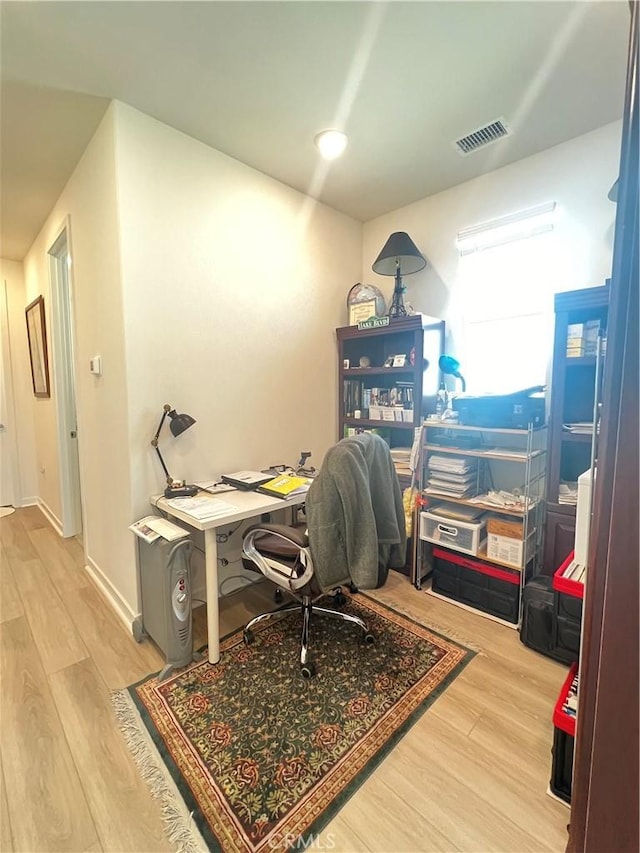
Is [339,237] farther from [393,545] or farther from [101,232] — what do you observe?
[393,545]

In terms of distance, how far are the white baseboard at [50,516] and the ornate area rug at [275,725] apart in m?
2.37

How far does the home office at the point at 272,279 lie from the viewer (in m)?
1.42

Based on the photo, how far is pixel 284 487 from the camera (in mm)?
2133

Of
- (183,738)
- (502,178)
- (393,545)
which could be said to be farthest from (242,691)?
(502,178)

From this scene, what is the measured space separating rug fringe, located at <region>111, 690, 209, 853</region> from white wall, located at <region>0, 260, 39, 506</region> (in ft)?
11.4

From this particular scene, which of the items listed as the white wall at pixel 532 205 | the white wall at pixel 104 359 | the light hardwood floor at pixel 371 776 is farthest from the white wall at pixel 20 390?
the white wall at pixel 532 205

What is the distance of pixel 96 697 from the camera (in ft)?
5.32

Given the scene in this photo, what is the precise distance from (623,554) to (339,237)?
2.94m

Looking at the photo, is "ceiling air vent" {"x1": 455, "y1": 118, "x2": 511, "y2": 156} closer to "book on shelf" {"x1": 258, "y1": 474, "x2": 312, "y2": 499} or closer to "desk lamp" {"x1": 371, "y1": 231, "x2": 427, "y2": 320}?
"desk lamp" {"x1": 371, "y1": 231, "x2": 427, "y2": 320}

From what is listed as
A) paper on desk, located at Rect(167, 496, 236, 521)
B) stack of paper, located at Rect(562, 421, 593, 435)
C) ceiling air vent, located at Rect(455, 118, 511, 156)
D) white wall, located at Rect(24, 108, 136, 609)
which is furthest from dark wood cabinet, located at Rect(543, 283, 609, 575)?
white wall, located at Rect(24, 108, 136, 609)

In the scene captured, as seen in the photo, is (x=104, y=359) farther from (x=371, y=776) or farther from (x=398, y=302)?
(x=371, y=776)

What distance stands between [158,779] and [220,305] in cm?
221

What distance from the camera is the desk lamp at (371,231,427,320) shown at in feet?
8.69

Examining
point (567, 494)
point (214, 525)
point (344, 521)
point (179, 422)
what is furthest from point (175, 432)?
point (567, 494)
